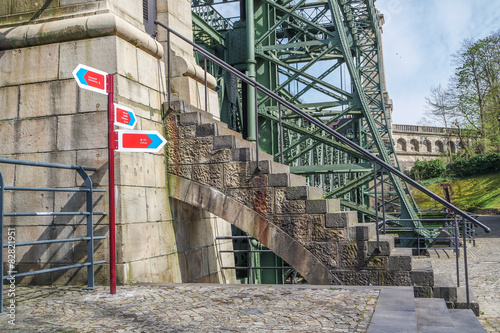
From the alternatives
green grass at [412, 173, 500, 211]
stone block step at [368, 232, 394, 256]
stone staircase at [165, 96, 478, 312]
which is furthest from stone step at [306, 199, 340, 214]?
green grass at [412, 173, 500, 211]

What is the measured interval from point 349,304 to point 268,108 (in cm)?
1173

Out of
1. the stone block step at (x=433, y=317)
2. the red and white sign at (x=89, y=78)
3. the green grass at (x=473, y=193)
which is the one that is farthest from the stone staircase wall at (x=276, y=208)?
the green grass at (x=473, y=193)

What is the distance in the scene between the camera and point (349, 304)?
15.7 ft

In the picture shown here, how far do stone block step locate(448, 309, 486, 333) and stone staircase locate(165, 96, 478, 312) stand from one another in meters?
0.51

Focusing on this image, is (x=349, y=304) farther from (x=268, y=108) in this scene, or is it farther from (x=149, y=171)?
(x=268, y=108)

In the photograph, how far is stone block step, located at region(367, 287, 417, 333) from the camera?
390cm

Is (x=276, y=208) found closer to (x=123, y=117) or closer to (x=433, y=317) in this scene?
(x=123, y=117)

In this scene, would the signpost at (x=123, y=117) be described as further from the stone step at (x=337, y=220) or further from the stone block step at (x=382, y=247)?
the stone block step at (x=382, y=247)

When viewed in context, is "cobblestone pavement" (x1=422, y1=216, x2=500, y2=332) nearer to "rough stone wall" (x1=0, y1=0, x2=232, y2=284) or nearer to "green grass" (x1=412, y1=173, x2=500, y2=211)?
"rough stone wall" (x1=0, y1=0, x2=232, y2=284)

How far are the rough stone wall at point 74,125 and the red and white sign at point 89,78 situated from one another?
1155 mm

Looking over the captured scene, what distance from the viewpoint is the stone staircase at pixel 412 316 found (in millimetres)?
3994

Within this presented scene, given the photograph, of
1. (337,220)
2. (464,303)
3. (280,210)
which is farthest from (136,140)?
(464,303)

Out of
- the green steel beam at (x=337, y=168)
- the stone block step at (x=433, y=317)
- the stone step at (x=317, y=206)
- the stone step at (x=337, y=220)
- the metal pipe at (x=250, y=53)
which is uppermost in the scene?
the metal pipe at (x=250, y=53)

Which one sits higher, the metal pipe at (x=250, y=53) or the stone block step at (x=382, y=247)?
the metal pipe at (x=250, y=53)
